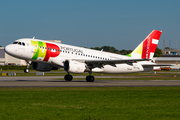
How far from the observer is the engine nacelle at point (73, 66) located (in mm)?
37219

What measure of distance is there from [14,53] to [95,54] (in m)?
12.2

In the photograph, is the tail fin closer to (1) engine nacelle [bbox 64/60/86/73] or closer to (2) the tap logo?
(1) engine nacelle [bbox 64/60/86/73]

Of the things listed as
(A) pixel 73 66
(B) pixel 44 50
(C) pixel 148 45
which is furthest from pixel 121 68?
(B) pixel 44 50

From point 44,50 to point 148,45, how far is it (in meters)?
18.5

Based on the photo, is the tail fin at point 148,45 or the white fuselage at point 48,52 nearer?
the white fuselage at point 48,52

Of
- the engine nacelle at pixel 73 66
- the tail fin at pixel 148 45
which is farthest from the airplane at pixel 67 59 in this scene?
the tail fin at pixel 148 45

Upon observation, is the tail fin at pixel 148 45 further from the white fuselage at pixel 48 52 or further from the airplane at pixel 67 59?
the white fuselage at pixel 48 52
